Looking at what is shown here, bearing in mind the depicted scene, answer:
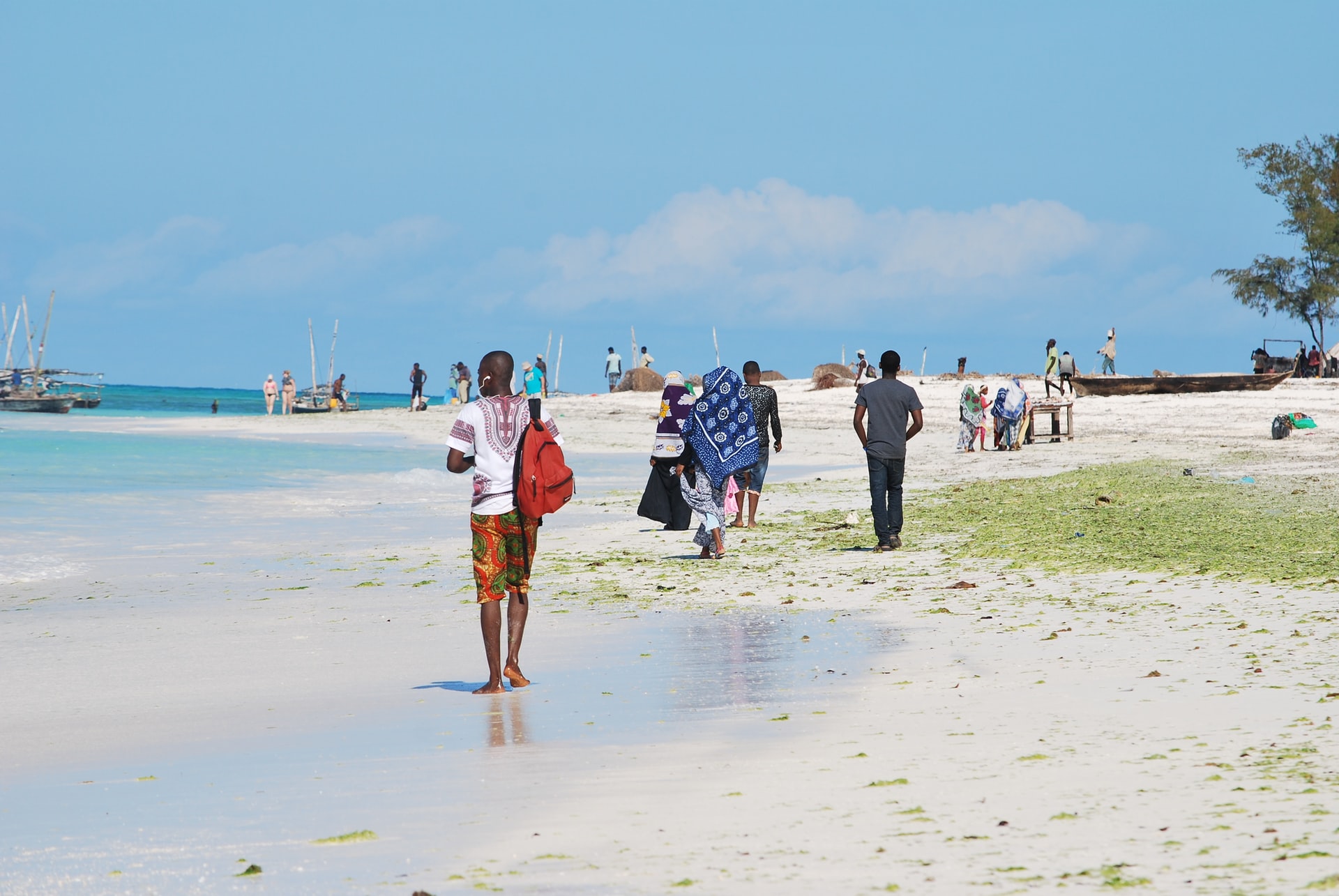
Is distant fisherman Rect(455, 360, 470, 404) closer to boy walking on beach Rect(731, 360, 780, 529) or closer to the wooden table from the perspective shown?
the wooden table

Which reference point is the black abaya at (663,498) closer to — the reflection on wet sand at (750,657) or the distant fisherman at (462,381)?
the reflection on wet sand at (750,657)

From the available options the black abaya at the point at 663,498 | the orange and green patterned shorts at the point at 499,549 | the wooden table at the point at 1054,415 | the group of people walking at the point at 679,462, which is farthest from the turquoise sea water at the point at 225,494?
the wooden table at the point at 1054,415

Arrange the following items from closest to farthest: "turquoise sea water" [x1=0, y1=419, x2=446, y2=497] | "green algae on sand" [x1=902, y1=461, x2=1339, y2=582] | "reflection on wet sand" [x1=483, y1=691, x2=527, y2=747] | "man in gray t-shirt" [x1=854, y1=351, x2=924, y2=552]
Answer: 1. "reflection on wet sand" [x1=483, y1=691, x2=527, y2=747]
2. "green algae on sand" [x1=902, y1=461, x2=1339, y2=582]
3. "man in gray t-shirt" [x1=854, y1=351, x2=924, y2=552]
4. "turquoise sea water" [x1=0, y1=419, x2=446, y2=497]

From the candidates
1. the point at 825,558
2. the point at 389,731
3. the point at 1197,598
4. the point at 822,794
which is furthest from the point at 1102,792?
the point at 825,558

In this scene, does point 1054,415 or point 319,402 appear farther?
point 319,402

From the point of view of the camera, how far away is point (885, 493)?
12.9 m

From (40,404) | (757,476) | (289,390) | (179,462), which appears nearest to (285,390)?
(289,390)

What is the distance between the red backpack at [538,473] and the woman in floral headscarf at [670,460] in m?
5.49

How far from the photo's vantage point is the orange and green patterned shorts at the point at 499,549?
701 cm

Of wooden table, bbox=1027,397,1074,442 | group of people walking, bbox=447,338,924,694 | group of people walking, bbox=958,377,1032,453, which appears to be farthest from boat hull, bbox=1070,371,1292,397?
group of people walking, bbox=447,338,924,694

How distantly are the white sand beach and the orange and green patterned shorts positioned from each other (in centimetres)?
60

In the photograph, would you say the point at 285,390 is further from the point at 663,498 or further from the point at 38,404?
the point at 663,498

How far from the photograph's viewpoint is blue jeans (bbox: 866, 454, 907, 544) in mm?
12672

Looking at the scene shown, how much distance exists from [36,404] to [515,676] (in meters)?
69.9
